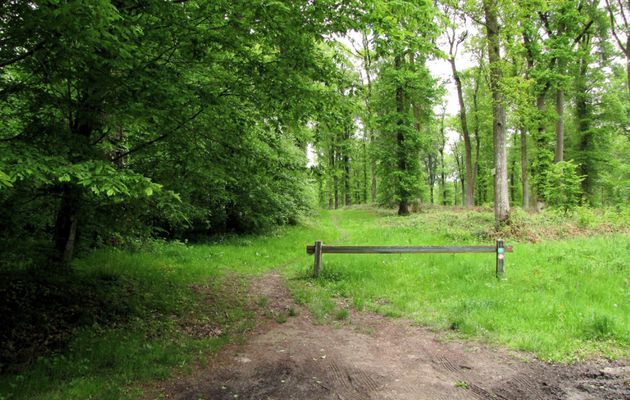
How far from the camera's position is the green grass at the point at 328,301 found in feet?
16.6

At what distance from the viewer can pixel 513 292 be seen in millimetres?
7996

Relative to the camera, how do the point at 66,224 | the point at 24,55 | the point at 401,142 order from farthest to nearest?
the point at 401,142 < the point at 66,224 < the point at 24,55

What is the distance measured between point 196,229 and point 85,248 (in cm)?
675

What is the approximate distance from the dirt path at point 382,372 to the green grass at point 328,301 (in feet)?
1.46

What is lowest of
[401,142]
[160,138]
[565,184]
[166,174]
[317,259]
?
[317,259]

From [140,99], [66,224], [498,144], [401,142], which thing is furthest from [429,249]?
[401,142]

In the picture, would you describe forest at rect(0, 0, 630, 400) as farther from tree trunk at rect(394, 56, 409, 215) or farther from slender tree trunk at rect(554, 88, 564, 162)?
tree trunk at rect(394, 56, 409, 215)

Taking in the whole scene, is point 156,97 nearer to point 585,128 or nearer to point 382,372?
point 382,372

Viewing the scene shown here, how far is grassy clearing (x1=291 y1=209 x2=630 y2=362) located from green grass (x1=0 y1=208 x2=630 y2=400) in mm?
27

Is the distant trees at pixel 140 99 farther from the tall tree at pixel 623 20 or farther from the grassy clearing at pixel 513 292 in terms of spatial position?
the tall tree at pixel 623 20

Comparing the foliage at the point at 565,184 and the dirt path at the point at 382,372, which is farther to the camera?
the foliage at the point at 565,184

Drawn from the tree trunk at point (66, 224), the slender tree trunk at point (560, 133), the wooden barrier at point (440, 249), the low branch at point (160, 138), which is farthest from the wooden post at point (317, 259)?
the slender tree trunk at point (560, 133)

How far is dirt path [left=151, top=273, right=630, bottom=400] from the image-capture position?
450 cm

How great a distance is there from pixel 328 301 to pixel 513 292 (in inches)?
159
